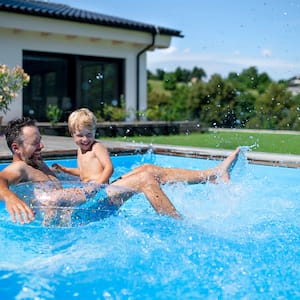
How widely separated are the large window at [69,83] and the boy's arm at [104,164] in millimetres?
10165

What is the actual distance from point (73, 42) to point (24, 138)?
11.3 metres

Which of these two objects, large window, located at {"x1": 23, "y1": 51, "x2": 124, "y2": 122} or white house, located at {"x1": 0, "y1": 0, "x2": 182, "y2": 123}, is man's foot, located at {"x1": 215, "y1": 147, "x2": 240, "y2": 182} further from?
large window, located at {"x1": 23, "y1": 51, "x2": 124, "y2": 122}

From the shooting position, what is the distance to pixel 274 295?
281 cm

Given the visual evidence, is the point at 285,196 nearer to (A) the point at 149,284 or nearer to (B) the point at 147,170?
(B) the point at 147,170

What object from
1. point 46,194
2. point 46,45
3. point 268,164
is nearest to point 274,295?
point 46,194

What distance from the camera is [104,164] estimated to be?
4.34 metres

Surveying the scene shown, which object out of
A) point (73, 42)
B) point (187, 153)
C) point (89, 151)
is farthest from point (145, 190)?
point (73, 42)

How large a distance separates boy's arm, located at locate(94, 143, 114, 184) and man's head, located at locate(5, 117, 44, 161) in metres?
0.56

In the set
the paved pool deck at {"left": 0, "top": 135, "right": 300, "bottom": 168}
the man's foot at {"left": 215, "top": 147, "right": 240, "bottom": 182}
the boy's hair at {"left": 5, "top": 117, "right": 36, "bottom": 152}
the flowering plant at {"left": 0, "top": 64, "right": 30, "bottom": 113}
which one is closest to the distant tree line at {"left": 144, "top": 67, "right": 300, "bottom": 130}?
the flowering plant at {"left": 0, "top": 64, "right": 30, "bottom": 113}

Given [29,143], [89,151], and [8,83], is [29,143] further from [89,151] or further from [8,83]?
[8,83]

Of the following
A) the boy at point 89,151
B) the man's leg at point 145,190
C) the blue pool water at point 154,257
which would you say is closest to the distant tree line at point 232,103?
the boy at point 89,151

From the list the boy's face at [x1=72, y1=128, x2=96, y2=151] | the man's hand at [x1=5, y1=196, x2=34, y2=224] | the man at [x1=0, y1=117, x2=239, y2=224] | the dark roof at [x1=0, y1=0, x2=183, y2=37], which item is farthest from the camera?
the dark roof at [x1=0, y1=0, x2=183, y2=37]

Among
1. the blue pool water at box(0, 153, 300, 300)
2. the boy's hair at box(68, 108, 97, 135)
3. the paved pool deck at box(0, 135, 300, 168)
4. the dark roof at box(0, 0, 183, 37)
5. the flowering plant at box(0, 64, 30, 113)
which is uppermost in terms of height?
the dark roof at box(0, 0, 183, 37)

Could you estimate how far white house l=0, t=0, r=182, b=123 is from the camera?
13398mm
